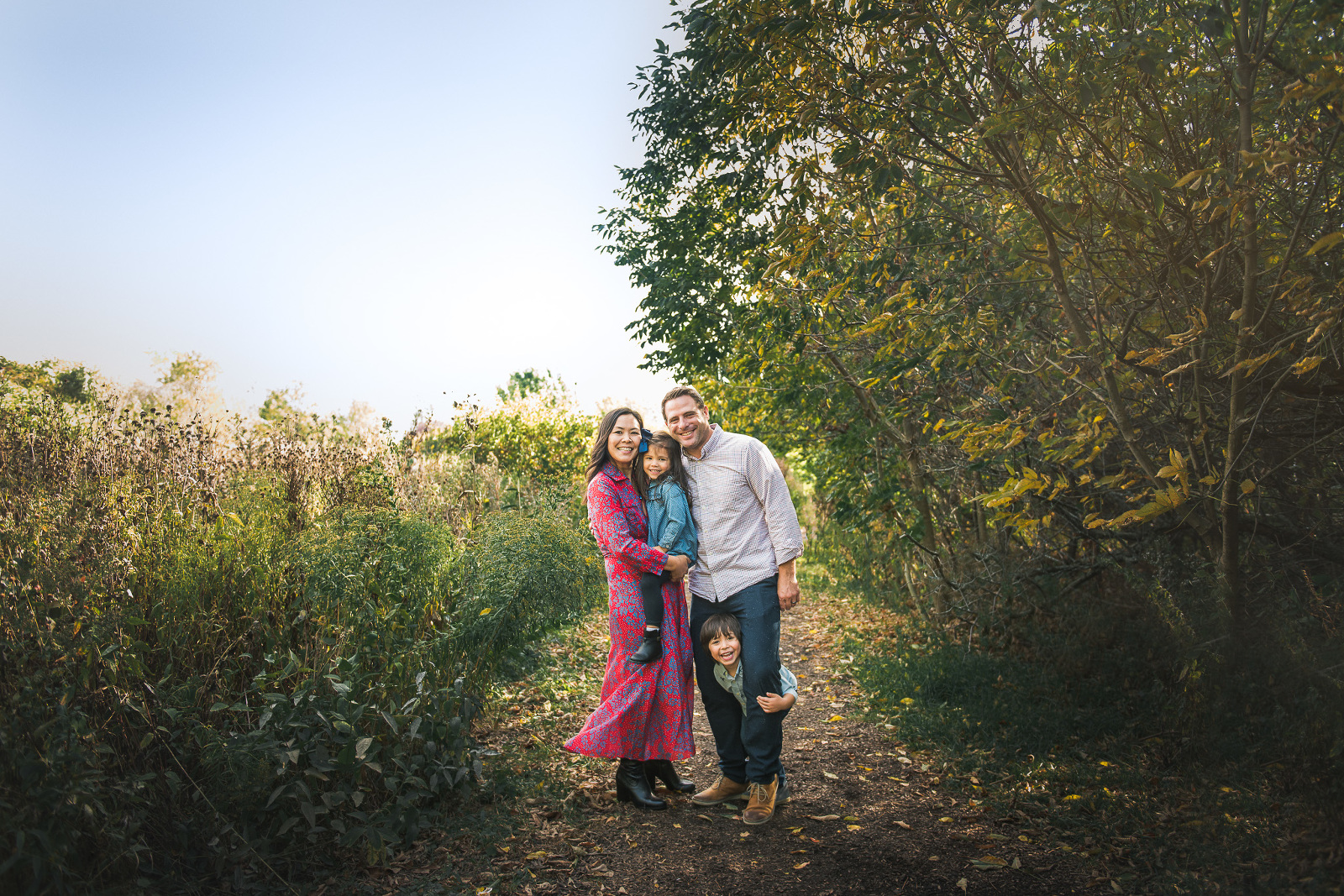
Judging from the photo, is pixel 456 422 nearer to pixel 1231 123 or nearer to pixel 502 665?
pixel 502 665

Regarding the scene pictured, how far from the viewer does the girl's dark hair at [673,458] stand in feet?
13.8

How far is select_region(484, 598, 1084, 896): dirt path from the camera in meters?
3.36

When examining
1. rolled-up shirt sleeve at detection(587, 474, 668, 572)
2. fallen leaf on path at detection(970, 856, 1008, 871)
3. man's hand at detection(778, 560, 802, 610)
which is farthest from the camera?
rolled-up shirt sleeve at detection(587, 474, 668, 572)

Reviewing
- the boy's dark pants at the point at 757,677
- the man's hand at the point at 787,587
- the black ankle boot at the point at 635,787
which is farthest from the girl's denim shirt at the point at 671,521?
the black ankle boot at the point at 635,787

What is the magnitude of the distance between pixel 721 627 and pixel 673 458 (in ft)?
2.93

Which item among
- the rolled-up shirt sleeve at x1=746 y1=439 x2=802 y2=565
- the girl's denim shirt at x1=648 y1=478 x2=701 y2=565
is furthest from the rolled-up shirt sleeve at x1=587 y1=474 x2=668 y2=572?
the rolled-up shirt sleeve at x1=746 y1=439 x2=802 y2=565

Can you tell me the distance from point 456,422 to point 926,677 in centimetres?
918

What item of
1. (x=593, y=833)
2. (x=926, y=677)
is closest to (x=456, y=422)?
(x=926, y=677)

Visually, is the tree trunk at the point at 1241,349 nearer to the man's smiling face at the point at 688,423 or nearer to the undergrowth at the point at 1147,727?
the undergrowth at the point at 1147,727

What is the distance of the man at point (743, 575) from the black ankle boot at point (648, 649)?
22cm

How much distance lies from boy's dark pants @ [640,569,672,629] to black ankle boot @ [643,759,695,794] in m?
0.77

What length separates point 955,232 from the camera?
485cm

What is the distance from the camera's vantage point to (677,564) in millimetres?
4023

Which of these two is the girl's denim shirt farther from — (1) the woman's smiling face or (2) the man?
(1) the woman's smiling face
